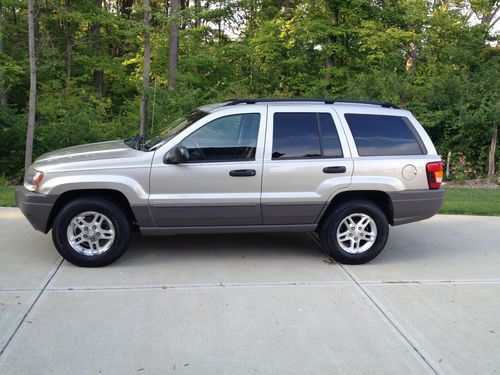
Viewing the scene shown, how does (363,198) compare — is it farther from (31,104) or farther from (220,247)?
(31,104)

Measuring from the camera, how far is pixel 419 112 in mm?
13758

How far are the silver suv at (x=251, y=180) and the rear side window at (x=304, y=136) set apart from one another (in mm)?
12

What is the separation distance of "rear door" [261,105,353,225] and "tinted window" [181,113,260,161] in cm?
19

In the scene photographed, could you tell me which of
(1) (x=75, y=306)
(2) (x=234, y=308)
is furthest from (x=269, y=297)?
(1) (x=75, y=306)

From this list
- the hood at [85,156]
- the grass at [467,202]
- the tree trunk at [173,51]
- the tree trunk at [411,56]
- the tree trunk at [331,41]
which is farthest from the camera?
the tree trunk at [411,56]

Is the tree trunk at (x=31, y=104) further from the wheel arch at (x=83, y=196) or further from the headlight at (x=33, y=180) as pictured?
the wheel arch at (x=83, y=196)

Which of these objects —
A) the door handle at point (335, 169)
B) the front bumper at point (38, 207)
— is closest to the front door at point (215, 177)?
the door handle at point (335, 169)

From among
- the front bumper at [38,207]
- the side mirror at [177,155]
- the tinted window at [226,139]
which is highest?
the tinted window at [226,139]

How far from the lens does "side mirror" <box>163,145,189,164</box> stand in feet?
16.8

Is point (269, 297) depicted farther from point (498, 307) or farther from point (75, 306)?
point (498, 307)

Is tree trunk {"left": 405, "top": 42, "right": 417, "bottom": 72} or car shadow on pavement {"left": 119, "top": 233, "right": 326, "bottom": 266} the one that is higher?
tree trunk {"left": 405, "top": 42, "right": 417, "bottom": 72}

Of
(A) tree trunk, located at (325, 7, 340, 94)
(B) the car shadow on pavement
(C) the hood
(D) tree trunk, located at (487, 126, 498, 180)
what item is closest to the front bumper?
(C) the hood

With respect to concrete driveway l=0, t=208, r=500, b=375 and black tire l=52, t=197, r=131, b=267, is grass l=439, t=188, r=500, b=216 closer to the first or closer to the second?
concrete driveway l=0, t=208, r=500, b=375

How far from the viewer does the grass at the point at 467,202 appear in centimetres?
855
